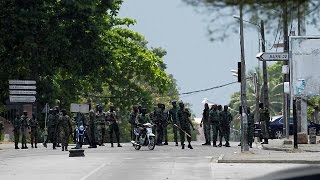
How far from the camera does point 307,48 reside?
2988cm

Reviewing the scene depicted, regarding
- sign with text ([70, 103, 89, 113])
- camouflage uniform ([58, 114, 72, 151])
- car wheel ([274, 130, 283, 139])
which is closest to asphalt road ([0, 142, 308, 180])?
sign with text ([70, 103, 89, 113])

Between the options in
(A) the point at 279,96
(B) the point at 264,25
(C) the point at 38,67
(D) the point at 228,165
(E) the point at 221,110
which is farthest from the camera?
(A) the point at 279,96

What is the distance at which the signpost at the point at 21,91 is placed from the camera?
41469 millimetres

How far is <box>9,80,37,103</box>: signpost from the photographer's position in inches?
1633

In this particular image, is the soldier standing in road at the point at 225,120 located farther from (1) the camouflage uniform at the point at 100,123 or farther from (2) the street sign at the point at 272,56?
(2) the street sign at the point at 272,56

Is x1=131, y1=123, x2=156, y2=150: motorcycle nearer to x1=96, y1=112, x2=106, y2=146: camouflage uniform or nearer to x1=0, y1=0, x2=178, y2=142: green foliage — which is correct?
x1=96, y1=112, x2=106, y2=146: camouflage uniform

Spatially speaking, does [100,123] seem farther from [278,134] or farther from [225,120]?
[278,134]

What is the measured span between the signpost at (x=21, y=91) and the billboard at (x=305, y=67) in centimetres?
1597

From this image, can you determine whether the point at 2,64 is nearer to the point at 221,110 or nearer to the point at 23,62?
the point at 23,62

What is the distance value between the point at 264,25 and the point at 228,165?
8.36m

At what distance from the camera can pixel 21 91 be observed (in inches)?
1651

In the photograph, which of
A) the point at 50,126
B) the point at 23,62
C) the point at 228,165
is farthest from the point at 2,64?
the point at 228,165

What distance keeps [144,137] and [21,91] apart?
46.7 ft

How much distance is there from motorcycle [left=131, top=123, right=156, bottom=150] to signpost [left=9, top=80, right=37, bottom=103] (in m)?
13.2
